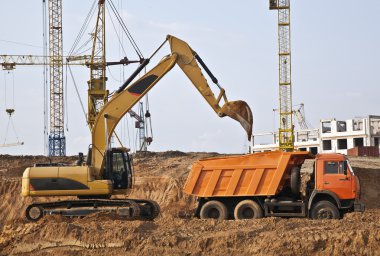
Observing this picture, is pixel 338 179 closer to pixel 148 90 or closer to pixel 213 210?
pixel 213 210

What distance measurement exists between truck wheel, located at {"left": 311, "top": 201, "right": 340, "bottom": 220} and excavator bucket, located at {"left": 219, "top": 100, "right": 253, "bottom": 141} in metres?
3.55

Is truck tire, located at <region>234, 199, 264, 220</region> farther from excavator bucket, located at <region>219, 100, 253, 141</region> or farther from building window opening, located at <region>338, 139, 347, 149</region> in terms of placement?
building window opening, located at <region>338, 139, 347, 149</region>

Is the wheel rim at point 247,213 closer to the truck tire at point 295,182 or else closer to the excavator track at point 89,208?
the truck tire at point 295,182

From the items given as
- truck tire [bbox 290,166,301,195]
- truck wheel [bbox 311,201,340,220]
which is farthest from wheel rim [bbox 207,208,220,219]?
truck wheel [bbox 311,201,340,220]

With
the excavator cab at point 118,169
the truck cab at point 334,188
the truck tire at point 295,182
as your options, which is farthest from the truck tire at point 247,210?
the excavator cab at point 118,169

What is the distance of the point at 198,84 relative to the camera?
26828 millimetres

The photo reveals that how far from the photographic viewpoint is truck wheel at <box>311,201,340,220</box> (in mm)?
25391

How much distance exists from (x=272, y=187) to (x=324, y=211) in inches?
85.5

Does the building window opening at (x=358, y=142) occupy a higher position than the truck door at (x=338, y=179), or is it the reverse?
the building window opening at (x=358, y=142)

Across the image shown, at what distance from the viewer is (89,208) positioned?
83.8ft

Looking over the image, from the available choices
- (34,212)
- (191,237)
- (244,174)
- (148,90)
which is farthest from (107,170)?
(191,237)

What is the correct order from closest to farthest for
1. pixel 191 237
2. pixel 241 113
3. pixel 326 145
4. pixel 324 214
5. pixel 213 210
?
pixel 191 237 < pixel 324 214 < pixel 241 113 < pixel 213 210 < pixel 326 145

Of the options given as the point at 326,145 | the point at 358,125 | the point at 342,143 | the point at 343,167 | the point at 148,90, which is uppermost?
the point at 358,125

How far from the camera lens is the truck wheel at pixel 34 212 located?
25.7m
